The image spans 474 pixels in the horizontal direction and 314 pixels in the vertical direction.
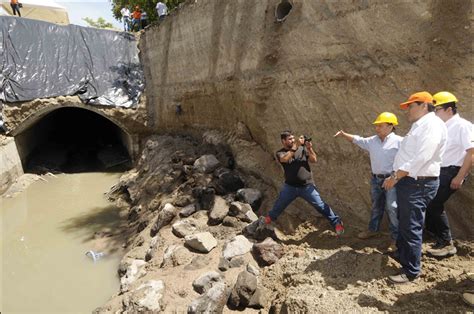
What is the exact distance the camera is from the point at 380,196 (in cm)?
397

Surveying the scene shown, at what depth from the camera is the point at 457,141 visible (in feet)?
11.1

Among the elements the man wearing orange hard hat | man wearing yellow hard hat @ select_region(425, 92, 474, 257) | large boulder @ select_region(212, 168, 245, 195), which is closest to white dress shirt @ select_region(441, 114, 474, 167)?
man wearing yellow hard hat @ select_region(425, 92, 474, 257)

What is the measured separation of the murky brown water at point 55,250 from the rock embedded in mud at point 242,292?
2581 millimetres

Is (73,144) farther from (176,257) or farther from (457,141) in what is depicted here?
(457,141)

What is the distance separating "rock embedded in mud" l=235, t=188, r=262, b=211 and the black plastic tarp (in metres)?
7.44

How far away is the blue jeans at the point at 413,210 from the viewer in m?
3.16

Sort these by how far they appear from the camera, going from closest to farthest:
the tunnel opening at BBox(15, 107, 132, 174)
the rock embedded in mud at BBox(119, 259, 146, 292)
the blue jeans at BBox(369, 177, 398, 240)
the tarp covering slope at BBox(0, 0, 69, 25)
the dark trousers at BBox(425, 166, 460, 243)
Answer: the dark trousers at BBox(425, 166, 460, 243) → the blue jeans at BBox(369, 177, 398, 240) → the rock embedded in mud at BBox(119, 259, 146, 292) → the tunnel opening at BBox(15, 107, 132, 174) → the tarp covering slope at BBox(0, 0, 69, 25)

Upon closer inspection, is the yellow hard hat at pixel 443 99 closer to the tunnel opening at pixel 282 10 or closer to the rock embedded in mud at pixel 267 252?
the rock embedded in mud at pixel 267 252

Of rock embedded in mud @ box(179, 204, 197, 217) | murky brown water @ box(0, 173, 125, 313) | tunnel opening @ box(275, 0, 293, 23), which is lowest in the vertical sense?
murky brown water @ box(0, 173, 125, 313)

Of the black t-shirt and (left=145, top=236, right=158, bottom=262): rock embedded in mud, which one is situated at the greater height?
the black t-shirt

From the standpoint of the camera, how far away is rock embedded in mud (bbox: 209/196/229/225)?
5.55m

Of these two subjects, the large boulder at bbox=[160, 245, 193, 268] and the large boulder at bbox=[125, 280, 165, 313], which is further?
the large boulder at bbox=[160, 245, 193, 268]

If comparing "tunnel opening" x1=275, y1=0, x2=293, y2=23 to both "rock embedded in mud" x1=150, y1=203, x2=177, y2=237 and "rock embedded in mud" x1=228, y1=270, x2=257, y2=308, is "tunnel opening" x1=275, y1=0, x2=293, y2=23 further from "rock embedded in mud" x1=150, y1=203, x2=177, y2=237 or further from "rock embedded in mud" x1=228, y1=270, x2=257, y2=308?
"rock embedded in mud" x1=228, y1=270, x2=257, y2=308

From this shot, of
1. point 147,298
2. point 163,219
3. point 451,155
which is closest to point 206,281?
point 147,298
